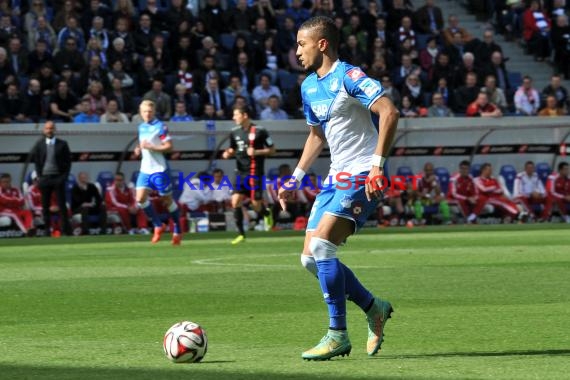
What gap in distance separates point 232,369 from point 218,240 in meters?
15.4

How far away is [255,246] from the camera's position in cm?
2033

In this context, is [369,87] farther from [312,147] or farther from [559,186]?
[559,186]

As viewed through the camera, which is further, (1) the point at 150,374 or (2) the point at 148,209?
(2) the point at 148,209

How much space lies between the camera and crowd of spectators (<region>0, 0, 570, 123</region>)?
88.2 feet

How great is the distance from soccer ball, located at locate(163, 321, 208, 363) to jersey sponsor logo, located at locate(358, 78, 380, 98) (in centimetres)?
175

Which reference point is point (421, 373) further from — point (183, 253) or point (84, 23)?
point (84, 23)

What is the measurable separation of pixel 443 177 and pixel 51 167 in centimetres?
935

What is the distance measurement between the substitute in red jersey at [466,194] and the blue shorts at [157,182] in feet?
33.1

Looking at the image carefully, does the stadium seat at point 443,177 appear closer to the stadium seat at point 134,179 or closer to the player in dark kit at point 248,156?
the stadium seat at point 134,179

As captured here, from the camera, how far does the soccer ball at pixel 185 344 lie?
24.6ft

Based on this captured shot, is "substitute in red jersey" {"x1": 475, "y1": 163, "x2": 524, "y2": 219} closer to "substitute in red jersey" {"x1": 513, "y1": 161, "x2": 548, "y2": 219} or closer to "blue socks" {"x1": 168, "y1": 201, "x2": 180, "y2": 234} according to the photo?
"substitute in red jersey" {"x1": 513, "y1": 161, "x2": 548, "y2": 219}

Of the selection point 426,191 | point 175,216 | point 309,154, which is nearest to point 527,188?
point 426,191

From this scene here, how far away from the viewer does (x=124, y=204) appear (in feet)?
87.5

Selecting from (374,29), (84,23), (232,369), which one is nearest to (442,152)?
(374,29)
